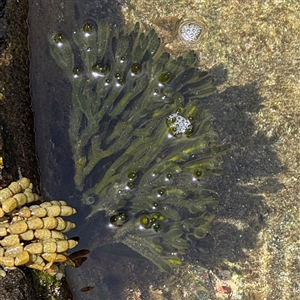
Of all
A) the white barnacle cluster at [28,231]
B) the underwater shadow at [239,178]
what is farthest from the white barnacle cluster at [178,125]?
the white barnacle cluster at [28,231]

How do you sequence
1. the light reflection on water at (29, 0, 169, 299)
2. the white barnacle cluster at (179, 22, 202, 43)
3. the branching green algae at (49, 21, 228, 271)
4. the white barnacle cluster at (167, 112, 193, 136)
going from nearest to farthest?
1. the light reflection on water at (29, 0, 169, 299)
2. the branching green algae at (49, 21, 228, 271)
3. the white barnacle cluster at (167, 112, 193, 136)
4. the white barnacle cluster at (179, 22, 202, 43)

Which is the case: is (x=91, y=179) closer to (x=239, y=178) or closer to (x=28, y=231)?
(x=28, y=231)

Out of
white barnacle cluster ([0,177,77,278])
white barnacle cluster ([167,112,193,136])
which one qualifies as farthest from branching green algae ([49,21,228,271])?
white barnacle cluster ([0,177,77,278])

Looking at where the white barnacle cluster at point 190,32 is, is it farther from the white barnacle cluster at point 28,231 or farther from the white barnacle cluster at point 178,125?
the white barnacle cluster at point 28,231

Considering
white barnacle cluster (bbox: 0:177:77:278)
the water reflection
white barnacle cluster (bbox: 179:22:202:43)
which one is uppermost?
white barnacle cluster (bbox: 179:22:202:43)

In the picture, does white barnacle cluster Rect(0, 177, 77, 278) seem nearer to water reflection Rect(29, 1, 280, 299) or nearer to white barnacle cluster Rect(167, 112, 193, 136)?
water reflection Rect(29, 1, 280, 299)

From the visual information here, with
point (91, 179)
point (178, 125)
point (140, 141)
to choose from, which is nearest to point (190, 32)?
point (178, 125)

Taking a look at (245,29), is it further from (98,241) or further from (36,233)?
(36,233)
